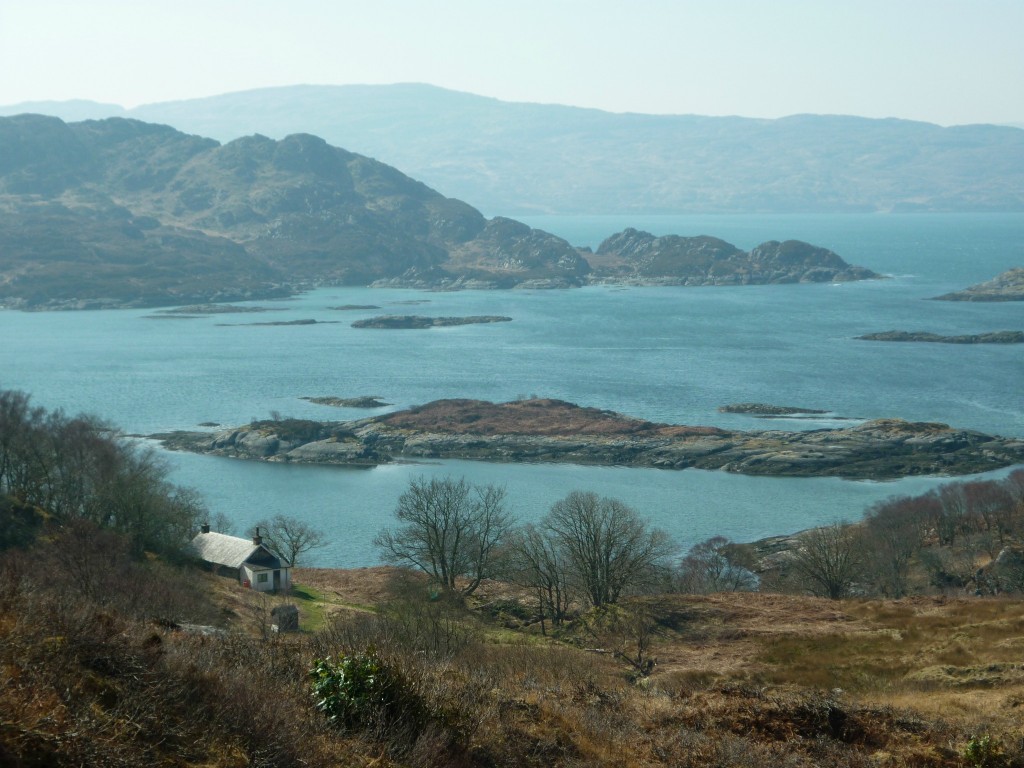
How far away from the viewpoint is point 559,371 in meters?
94.8

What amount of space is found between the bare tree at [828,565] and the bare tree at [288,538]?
1743 cm

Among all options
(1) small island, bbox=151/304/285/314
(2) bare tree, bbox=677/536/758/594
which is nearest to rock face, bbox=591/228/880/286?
(1) small island, bbox=151/304/285/314

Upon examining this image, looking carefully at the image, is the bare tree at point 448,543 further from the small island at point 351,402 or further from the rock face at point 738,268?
the rock face at point 738,268

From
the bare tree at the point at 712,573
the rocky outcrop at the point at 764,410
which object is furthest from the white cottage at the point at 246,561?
the rocky outcrop at the point at 764,410

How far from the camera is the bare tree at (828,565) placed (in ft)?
119

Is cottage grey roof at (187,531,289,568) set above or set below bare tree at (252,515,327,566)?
above

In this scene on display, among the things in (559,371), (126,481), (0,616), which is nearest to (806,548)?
(126,481)

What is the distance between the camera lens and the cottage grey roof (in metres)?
33.7

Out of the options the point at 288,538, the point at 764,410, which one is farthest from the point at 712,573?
the point at 764,410

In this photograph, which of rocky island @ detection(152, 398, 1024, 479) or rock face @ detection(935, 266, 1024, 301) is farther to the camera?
rock face @ detection(935, 266, 1024, 301)

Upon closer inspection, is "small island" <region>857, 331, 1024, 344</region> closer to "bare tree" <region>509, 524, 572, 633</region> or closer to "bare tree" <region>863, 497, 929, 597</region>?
"bare tree" <region>863, 497, 929, 597</region>

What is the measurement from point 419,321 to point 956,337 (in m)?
57.9

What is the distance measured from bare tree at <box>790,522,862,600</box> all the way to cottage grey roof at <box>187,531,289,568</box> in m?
16.7

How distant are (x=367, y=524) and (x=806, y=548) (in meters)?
21.3
